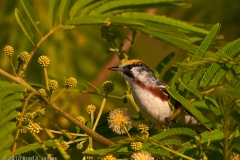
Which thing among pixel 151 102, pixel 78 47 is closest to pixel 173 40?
pixel 151 102

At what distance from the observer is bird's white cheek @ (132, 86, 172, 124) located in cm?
370

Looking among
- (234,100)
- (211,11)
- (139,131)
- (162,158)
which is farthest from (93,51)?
(234,100)

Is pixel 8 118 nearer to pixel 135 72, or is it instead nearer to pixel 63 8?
pixel 63 8

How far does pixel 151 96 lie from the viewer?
414 cm

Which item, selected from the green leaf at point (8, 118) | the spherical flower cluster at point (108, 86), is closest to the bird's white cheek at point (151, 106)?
the spherical flower cluster at point (108, 86)

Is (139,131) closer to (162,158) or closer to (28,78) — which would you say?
(162,158)

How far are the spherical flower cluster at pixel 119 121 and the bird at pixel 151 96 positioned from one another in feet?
1.45

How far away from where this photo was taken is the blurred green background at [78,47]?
15.6 feet

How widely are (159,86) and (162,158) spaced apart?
120cm

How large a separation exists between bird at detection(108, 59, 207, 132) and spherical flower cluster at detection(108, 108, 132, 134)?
443 millimetres

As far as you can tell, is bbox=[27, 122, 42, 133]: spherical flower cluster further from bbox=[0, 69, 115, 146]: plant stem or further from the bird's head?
the bird's head

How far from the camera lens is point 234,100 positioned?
8.50ft

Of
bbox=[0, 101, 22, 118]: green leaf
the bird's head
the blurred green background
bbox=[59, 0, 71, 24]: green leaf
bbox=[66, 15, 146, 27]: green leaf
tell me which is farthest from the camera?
the blurred green background

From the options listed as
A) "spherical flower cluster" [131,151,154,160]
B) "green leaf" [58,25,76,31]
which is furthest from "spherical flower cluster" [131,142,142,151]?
"green leaf" [58,25,76,31]
